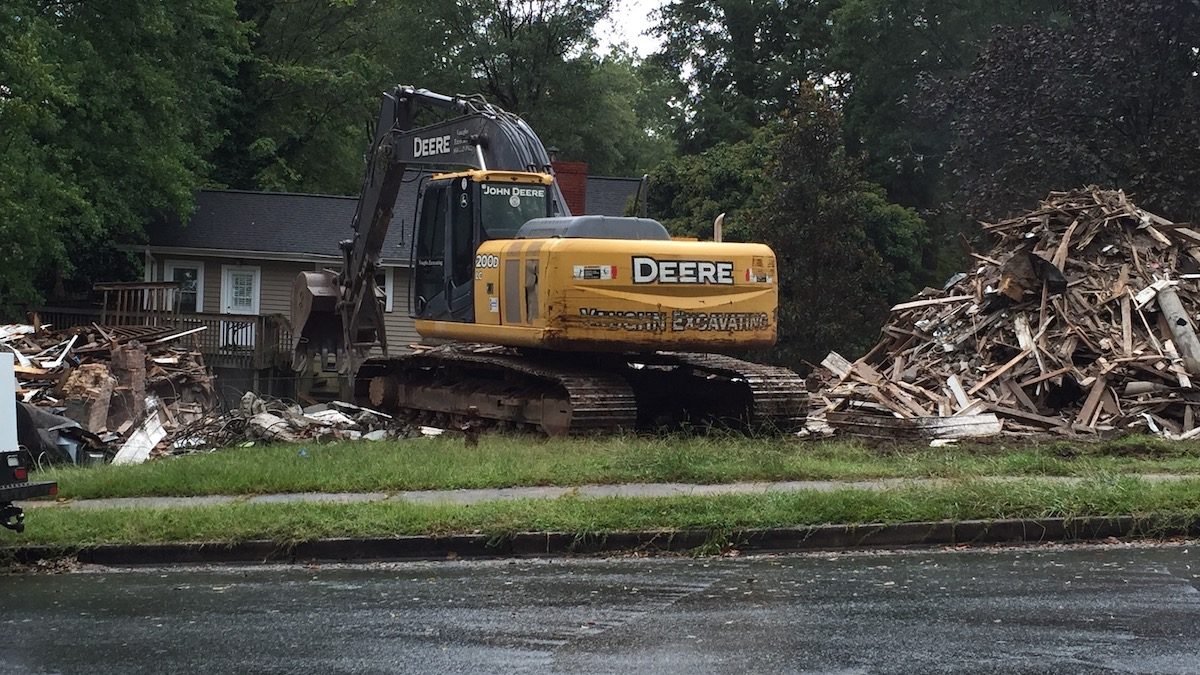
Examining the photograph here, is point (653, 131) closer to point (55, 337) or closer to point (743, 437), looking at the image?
point (55, 337)

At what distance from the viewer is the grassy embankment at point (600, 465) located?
38.7 ft

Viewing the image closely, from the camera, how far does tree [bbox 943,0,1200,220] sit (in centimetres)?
2605

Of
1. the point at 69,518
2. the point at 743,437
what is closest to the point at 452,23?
the point at 743,437

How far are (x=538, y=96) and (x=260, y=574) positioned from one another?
37.1m

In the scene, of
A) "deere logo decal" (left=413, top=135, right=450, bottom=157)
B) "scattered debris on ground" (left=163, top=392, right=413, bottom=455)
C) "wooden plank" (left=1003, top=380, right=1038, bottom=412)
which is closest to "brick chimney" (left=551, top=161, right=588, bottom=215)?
"deere logo decal" (left=413, top=135, right=450, bottom=157)

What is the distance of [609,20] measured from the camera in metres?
45.2

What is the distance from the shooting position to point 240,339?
29.5m

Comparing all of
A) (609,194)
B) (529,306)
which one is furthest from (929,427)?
(609,194)

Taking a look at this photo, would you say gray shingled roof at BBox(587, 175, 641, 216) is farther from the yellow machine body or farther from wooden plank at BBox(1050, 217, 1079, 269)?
the yellow machine body

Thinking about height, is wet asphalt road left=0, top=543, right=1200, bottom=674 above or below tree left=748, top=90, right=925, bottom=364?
below

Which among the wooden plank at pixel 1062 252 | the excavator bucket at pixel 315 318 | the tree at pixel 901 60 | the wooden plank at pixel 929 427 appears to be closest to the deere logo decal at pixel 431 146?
the excavator bucket at pixel 315 318

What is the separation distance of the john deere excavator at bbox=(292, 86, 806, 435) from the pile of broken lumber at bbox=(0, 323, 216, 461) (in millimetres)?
2413

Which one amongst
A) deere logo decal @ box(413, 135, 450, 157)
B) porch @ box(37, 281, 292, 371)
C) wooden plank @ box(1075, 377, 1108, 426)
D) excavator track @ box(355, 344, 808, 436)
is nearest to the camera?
excavator track @ box(355, 344, 808, 436)

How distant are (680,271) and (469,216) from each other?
3.03 metres
